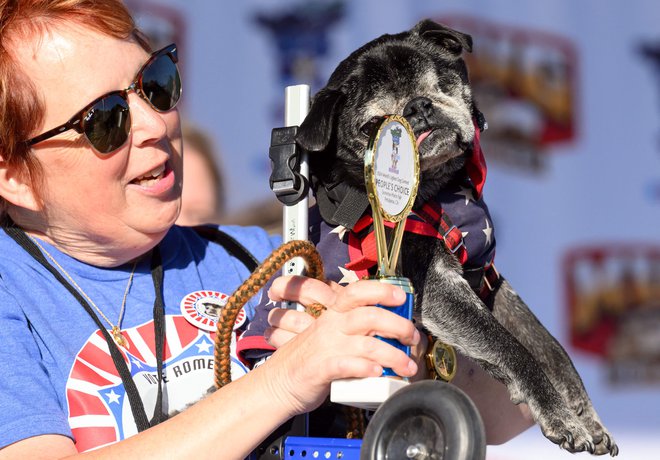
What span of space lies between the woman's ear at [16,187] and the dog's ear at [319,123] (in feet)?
1.51

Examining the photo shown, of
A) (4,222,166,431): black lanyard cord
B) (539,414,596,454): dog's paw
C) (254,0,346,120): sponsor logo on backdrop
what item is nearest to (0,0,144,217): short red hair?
(4,222,166,431): black lanyard cord

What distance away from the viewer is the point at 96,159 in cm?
142

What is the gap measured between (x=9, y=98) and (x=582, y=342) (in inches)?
112

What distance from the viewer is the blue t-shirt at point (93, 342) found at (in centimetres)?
127

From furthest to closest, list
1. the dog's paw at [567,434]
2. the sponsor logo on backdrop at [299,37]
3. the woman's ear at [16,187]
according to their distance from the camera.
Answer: the sponsor logo on backdrop at [299,37]
the woman's ear at [16,187]
the dog's paw at [567,434]

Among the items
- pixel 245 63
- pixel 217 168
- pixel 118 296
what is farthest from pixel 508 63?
pixel 118 296

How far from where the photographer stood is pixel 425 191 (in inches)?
60.8

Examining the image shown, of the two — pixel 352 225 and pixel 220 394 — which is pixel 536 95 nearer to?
pixel 352 225

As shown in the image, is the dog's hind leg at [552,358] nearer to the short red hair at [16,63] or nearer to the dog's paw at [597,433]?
the dog's paw at [597,433]

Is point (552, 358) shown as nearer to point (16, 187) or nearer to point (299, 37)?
point (16, 187)

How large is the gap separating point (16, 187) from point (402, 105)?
0.64 meters

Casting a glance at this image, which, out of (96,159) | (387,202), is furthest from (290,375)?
(96,159)

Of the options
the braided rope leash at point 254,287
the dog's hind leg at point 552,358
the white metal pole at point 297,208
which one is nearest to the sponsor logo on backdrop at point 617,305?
the dog's hind leg at point 552,358

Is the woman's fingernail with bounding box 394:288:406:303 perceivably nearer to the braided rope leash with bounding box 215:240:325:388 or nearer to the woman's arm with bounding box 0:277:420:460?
the woman's arm with bounding box 0:277:420:460
